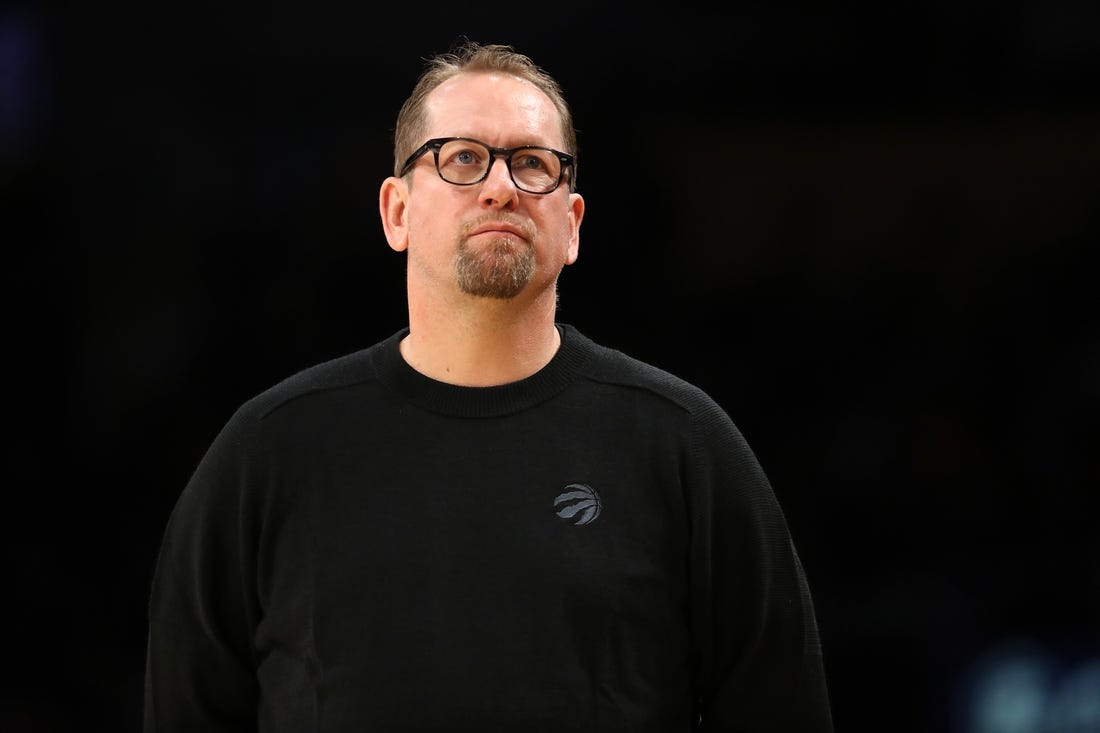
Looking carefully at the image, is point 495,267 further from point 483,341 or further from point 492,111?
point 492,111

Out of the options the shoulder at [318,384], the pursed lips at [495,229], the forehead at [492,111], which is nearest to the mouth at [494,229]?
the pursed lips at [495,229]

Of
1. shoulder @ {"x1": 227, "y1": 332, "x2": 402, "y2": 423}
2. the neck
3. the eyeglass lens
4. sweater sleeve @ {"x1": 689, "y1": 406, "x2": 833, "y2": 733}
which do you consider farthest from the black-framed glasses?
sweater sleeve @ {"x1": 689, "y1": 406, "x2": 833, "y2": 733}

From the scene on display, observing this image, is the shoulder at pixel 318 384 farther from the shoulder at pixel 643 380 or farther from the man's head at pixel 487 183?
the shoulder at pixel 643 380

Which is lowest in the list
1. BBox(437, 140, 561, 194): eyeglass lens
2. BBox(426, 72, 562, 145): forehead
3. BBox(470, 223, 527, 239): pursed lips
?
BBox(470, 223, 527, 239): pursed lips

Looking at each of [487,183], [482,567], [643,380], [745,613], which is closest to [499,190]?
[487,183]

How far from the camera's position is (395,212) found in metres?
1.99

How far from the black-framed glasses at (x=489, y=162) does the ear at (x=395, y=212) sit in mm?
97

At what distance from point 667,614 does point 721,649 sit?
122mm

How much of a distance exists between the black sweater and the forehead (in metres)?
0.28

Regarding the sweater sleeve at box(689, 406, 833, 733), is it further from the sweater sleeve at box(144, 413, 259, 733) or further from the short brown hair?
the sweater sleeve at box(144, 413, 259, 733)

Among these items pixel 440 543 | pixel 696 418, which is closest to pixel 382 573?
pixel 440 543

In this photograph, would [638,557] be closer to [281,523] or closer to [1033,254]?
[281,523]

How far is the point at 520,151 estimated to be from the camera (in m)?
1.88

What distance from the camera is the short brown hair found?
1936mm
